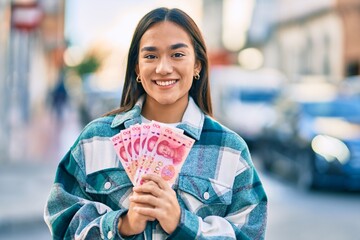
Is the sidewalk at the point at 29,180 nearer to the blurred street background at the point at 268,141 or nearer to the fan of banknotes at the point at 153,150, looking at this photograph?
the blurred street background at the point at 268,141

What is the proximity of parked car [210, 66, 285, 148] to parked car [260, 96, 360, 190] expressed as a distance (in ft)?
12.6

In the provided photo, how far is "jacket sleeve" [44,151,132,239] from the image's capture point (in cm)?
254

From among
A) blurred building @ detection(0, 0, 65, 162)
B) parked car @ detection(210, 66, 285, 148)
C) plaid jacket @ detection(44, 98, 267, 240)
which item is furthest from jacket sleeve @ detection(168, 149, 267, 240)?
parked car @ detection(210, 66, 285, 148)

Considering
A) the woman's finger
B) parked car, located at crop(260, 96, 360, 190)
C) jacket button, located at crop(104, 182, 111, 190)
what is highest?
the woman's finger

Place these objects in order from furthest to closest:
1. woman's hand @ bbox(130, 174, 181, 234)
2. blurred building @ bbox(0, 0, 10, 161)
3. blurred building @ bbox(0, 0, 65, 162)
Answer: blurred building @ bbox(0, 0, 65, 162) → blurred building @ bbox(0, 0, 10, 161) → woman's hand @ bbox(130, 174, 181, 234)

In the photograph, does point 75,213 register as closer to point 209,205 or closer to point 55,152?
point 209,205

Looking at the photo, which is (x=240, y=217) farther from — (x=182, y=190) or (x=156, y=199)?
(x=156, y=199)

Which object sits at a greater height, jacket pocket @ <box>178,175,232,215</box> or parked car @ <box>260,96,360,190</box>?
jacket pocket @ <box>178,175,232,215</box>

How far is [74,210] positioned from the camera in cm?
258

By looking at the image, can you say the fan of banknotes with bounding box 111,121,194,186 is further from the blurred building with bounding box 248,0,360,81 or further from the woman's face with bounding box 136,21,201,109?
the blurred building with bounding box 248,0,360,81

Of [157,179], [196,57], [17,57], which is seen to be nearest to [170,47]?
[196,57]

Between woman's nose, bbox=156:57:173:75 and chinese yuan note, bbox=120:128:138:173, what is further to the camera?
woman's nose, bbox=156:57:173:75

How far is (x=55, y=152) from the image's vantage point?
17641mm

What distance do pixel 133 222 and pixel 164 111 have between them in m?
0.45
